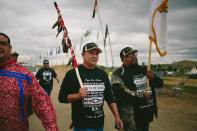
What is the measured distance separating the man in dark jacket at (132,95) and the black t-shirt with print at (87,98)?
564 millimetres

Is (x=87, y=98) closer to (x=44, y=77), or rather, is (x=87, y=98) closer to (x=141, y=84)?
(x=141, y=84)

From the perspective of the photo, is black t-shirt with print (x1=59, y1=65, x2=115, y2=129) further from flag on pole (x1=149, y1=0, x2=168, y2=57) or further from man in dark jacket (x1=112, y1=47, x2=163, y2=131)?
flag on pole (x1=149, y1=0, x2=168, y2=57)

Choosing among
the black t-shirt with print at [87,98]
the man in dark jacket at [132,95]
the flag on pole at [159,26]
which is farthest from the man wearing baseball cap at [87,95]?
the flag on pole at [159,26]

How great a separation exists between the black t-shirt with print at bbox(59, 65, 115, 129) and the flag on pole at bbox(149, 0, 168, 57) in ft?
4.13

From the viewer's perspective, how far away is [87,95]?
1995 millimetres

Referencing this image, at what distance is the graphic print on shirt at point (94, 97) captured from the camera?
1983 millimetres

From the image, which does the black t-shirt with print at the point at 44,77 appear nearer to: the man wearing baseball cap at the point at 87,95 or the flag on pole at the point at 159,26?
the man wearing baseball cap at the point at 87,95

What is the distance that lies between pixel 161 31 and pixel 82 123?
2.13 meters

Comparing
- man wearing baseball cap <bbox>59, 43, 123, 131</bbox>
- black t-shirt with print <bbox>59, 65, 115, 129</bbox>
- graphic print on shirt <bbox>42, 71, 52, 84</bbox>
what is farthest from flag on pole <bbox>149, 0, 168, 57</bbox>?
graphic print on shirt <bbox>42, 71, 52, 84</bbox>

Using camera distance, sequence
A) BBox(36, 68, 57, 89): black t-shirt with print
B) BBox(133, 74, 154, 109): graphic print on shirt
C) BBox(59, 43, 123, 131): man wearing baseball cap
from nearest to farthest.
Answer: BBox(59, 43, 123, 131): man wearing baseball cap
BBox(133, 74, 154, 109): graphic print on shirt
BBox(36, 68, 57, 89): black t-shirt with print

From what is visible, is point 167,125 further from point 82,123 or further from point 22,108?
point 22,108

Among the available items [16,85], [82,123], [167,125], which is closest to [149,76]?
[82,123]

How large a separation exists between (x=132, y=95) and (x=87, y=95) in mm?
891

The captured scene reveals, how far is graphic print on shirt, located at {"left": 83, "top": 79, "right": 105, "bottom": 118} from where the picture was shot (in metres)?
1.98
